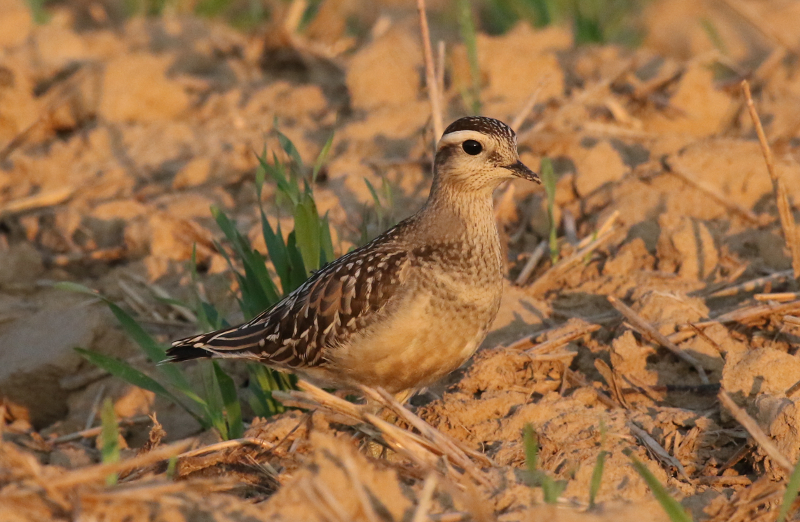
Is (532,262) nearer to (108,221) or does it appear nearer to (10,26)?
(108,221)

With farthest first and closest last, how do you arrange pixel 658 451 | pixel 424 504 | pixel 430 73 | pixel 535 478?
pixel 430 73 < pixel 658 451 < pixel 535 478 < pixel 424 504

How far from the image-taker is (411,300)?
515 cm

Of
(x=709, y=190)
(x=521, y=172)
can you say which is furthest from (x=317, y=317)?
(x=709, y=190)

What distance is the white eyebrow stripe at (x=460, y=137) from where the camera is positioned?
540 centimetres

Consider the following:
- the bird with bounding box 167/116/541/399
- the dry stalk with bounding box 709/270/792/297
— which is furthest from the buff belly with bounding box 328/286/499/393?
the dry stalk with bounding box 709/270/792/297

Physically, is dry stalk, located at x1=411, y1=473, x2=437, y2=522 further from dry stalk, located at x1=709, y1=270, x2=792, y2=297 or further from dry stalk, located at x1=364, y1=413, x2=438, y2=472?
dry stalk, located at x1=709, y1=270, x2=792, y2=297

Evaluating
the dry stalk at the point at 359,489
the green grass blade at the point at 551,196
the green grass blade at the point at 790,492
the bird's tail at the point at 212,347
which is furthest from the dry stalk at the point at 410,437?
the green grass blade at the point at 551,196

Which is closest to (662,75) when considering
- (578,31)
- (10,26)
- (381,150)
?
(578,31)

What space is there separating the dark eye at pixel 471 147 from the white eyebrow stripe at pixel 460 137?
Result: 24 mm

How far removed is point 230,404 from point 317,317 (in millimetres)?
824

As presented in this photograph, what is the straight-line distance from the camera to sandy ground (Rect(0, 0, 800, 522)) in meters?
4.48

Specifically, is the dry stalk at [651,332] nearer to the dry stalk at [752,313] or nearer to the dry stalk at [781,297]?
the dry stalk at [752,313]

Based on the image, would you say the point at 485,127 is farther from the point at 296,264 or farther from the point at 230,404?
the point at 230,404

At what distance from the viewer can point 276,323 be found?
568 cm
